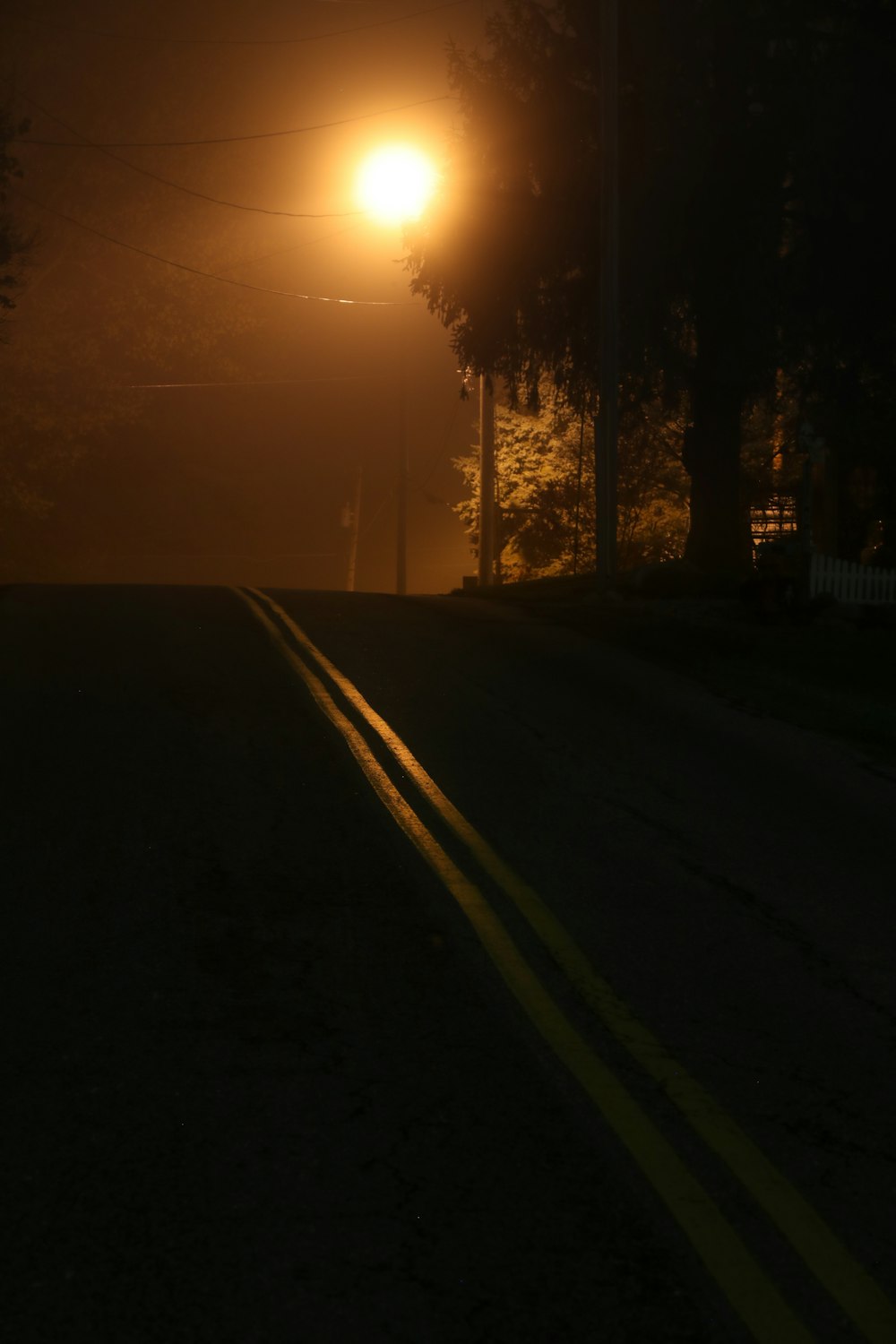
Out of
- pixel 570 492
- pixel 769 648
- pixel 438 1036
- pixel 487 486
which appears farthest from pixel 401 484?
pixel 438 1036

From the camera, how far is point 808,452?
20.7 m

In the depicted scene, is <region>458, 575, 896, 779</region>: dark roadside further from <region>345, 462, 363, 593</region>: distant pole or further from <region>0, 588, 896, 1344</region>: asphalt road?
<region>345, 462, 363, 593</region>: distant pole

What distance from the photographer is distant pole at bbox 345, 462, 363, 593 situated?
70.6m

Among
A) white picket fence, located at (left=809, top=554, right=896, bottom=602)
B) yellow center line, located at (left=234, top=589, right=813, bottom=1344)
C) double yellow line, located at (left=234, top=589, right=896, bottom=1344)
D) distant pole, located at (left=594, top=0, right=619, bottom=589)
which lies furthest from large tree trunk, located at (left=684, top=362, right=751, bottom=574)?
yellow center line, located at (left=234, top=589, right=813, bottom=1344)

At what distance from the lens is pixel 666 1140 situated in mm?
4902

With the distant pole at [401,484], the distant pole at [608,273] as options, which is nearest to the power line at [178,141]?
the distant pole at [401,484]

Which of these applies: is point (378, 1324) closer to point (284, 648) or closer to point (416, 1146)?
point (416, 1146)

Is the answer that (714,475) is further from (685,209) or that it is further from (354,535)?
(354,535)

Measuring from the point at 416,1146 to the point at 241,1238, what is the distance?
30.2 inches

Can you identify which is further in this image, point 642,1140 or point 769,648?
point 769,648

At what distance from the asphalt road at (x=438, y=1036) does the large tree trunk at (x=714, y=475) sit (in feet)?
49.2

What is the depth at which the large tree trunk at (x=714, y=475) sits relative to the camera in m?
26.4

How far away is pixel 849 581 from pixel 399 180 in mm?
14634

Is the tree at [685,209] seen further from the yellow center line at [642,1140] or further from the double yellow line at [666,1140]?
the yellow center line at [642,1140]
